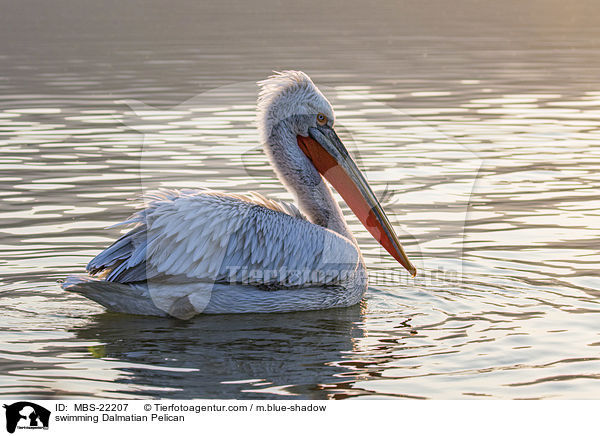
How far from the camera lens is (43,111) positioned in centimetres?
1479

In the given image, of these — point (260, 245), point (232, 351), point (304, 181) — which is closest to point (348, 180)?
point (304, 181)

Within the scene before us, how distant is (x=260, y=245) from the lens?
21.3ft

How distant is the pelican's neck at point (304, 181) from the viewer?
7.10 m

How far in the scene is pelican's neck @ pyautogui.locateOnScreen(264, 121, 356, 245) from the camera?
710 cm

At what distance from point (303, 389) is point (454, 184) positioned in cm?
519

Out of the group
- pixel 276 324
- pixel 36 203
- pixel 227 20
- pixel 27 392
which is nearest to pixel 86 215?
pixel 36 203

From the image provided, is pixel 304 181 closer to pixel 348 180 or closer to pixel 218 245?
pixel 348 180

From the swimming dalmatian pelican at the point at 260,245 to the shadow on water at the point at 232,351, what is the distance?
0.14m

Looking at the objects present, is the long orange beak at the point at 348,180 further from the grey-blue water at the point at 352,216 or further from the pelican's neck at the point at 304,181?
the grey-blue water at the point at 352,216
